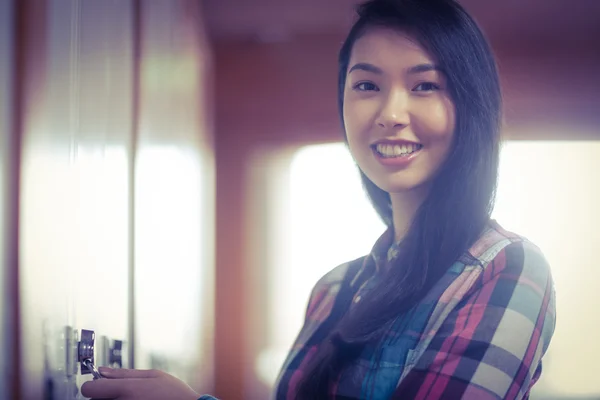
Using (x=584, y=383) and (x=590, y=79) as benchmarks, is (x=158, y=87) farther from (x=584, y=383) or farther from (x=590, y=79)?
(x=584, y=383)

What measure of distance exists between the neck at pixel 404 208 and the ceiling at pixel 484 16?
0.60 metres

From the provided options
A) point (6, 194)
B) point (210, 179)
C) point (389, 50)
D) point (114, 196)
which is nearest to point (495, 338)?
point (389, 50)

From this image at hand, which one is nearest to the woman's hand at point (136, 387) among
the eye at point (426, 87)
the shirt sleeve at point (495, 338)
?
the shirt sleeve at point (495, 338)

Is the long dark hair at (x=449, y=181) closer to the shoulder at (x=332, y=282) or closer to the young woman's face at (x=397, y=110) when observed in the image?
the young woman's face at (x=397, y=110)

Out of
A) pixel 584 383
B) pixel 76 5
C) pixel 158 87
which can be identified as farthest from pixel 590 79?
pixel 76 5

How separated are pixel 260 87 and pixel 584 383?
4.41ft

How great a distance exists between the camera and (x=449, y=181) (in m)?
0.79

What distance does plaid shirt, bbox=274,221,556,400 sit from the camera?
23.9 inches

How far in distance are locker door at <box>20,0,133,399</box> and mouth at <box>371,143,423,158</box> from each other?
43cm

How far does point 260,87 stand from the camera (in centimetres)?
186

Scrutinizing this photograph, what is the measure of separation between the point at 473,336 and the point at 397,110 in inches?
12.9

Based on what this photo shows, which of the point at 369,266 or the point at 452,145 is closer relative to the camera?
the point at 452,145

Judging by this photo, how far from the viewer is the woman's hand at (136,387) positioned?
680mm

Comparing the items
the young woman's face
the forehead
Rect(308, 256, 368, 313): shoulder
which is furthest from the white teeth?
Rect(308, 256, 368, 313): shoulder
